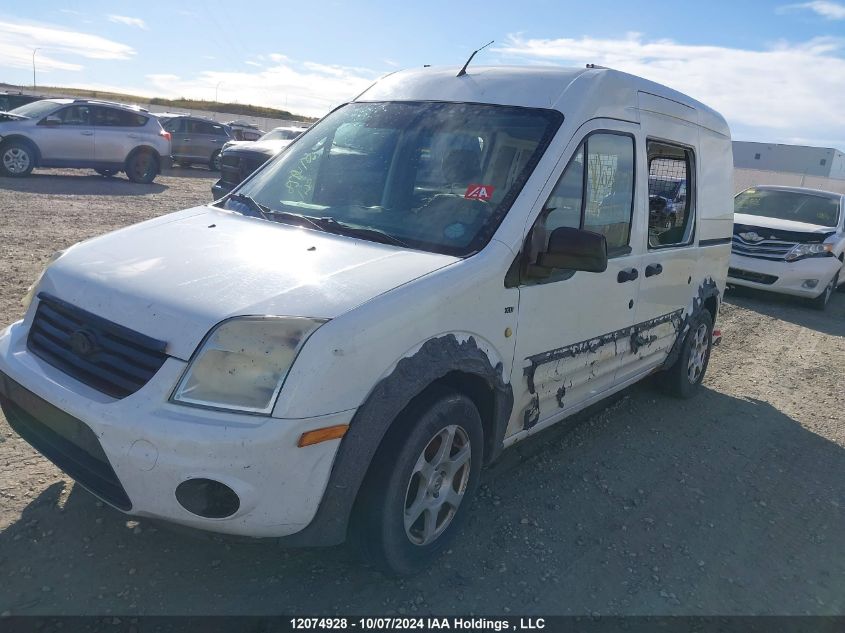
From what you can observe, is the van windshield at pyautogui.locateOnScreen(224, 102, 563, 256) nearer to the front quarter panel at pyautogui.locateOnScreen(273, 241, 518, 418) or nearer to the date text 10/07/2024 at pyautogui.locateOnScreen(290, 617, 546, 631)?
the front quarter panel at pyautogui.locateOnScreen(273, 241, 518, 418)

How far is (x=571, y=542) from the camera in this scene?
3391 millimetres

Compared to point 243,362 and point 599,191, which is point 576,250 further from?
point 243,362

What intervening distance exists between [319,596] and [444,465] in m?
0.73

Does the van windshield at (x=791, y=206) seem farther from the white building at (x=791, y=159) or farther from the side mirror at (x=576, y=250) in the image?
the white building at (x=791, y=159)

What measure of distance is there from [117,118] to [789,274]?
14462 millimetres

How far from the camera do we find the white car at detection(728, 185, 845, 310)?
9742 mm

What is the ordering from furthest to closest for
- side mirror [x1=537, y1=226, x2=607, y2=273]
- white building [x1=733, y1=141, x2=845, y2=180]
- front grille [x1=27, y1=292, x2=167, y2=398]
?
white building [x1=733, y1=141, x2=845, y2=180] → side mirror [x1=537, y1=226, x2=607, y2=273] → front grille [x1=27, y1=292, x2=167, y2=398]

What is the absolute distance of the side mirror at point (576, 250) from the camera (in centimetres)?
296

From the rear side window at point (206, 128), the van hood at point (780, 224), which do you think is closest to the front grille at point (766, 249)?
the van hood at point (780, 224)

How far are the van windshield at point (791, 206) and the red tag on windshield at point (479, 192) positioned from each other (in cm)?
914

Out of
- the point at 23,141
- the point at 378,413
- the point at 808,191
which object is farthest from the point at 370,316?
the point at 23,141

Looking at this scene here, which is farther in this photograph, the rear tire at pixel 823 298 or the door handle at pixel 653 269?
the rear tire at pixel 823 298

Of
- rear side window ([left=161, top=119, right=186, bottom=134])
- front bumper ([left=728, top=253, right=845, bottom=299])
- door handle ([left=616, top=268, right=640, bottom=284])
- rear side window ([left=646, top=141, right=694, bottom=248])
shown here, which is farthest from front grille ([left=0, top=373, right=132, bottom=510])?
rear side window ([left=161, top=119, right=186, bottom=134])

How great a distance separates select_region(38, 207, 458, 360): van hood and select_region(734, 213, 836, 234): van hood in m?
8.93
